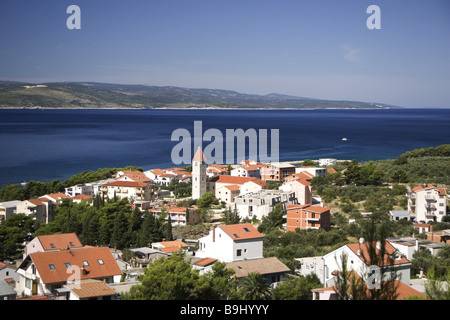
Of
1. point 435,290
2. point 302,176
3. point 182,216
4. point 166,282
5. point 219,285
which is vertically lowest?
point 182,216

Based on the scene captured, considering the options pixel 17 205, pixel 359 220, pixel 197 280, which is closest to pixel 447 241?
pixel 359 220

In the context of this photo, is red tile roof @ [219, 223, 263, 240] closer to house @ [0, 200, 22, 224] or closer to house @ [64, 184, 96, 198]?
house @ [0, 200, 22, 224]

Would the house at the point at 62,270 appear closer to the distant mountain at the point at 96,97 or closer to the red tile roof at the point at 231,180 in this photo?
the red tile roof at the point at 231,180

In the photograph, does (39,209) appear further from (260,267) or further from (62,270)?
(260,267)

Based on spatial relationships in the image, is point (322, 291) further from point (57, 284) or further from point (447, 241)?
point (447, 241)

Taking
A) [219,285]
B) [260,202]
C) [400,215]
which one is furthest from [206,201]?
[219,285]
